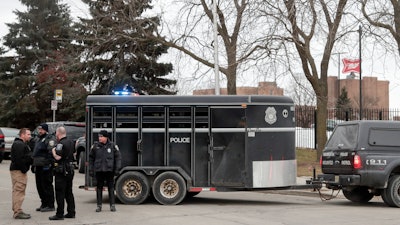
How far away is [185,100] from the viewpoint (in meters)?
13.7

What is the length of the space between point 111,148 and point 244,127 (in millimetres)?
3139

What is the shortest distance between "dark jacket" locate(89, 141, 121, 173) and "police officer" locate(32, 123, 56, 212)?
878mm

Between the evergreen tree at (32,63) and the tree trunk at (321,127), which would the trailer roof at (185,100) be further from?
the evergreen tree at (32,63)

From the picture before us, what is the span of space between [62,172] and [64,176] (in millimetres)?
97

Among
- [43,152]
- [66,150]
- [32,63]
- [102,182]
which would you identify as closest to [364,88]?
[32,63]

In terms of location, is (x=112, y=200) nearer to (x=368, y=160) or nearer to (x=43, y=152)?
(x=43, y=152)

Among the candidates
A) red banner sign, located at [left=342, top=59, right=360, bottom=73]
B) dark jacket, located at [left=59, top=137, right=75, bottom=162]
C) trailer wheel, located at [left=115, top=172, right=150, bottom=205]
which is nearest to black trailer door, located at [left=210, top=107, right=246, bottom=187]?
trailer wheel, located at [left=115, top=172, right=150, bottom=205]

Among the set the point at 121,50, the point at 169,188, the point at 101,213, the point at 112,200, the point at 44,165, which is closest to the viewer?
the point at 44,165

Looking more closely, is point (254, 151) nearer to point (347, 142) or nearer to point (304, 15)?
point (347, 142)

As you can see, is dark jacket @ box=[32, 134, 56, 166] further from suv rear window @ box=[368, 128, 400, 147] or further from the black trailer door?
suv rear window @ box=[368, 128, 400, 147]

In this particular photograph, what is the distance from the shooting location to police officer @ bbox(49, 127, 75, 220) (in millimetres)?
11213

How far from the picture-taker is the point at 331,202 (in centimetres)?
1492

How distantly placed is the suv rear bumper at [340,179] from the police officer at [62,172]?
5964 mm

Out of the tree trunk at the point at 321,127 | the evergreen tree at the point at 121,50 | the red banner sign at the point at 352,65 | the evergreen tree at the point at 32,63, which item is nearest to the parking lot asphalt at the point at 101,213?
the tree trunk at the point at 321,127
